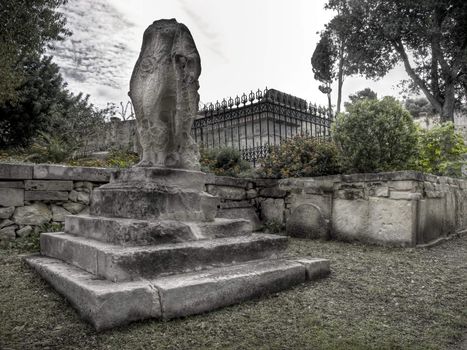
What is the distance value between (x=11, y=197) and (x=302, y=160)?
449 centimetres

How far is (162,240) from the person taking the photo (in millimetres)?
2678

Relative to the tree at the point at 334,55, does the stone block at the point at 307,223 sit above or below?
below

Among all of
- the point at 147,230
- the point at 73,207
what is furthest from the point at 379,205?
the point at 73,207

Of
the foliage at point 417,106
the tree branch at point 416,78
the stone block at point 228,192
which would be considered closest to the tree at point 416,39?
the tree branch at point 416,78

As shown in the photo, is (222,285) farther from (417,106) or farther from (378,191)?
(417,106)

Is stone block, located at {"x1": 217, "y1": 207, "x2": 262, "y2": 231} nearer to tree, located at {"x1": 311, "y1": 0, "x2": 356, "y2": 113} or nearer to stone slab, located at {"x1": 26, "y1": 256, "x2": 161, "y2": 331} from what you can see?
stone slab, located at {"x1": 26, "y1": 256, "x2": 161, "y2": 331}

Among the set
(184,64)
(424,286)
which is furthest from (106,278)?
(424,286)

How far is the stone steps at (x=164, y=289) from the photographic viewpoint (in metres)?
2.02

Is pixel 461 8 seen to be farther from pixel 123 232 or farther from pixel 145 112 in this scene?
pixel 123 232

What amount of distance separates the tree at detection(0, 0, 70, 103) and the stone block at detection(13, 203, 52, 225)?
6.52 m

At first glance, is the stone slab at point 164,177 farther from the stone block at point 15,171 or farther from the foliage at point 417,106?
the foliage at point 417,106

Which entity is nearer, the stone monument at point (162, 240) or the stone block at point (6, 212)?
the stone monument at point (162, 240)

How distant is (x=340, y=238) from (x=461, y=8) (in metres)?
12.9

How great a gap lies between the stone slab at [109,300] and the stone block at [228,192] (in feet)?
11.3
